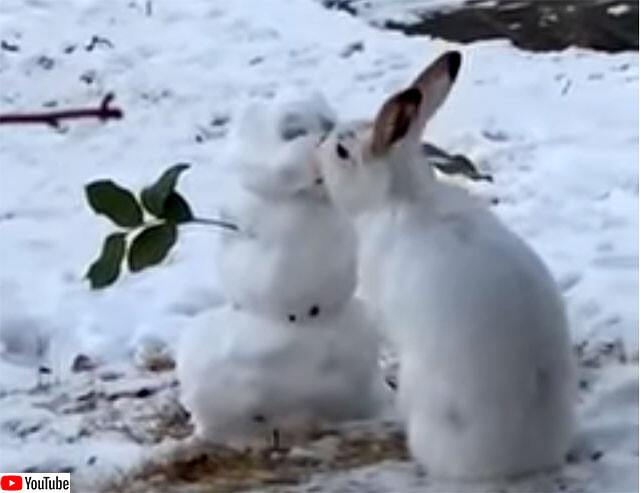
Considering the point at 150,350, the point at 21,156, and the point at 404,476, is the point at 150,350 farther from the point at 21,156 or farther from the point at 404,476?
the point at 21,156

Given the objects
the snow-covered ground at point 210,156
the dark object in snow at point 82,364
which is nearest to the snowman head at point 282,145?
the snow-covered ground at point 210,156

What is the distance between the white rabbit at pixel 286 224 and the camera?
3.59 metres

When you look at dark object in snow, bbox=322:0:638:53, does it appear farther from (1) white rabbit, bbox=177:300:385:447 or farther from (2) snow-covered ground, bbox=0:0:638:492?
(1) white rabbit, bbox=177:300:385:447

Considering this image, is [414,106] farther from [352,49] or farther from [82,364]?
[352,49]

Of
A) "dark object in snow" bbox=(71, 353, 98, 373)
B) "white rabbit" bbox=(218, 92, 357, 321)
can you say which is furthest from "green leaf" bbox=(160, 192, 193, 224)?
"dark object in snow" bbox=(71, 353, 98, 373)

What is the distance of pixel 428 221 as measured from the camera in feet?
11.5

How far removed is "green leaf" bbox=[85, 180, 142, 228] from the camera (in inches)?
130

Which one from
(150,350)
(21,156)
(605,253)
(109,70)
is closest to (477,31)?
(109,70)

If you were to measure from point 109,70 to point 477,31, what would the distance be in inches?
50.0

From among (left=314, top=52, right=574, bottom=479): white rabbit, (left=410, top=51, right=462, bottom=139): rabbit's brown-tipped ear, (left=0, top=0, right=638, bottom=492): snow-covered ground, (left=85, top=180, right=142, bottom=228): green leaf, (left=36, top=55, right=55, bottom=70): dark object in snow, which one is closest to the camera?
(left=85, top=180, right=142, bottom=228): green leaf

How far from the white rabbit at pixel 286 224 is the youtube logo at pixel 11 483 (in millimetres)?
490

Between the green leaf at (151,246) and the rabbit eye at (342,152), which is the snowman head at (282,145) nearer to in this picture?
the rabbit eye at (342,152)

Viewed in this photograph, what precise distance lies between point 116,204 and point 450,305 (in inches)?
21.6

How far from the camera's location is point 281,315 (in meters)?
3.69
